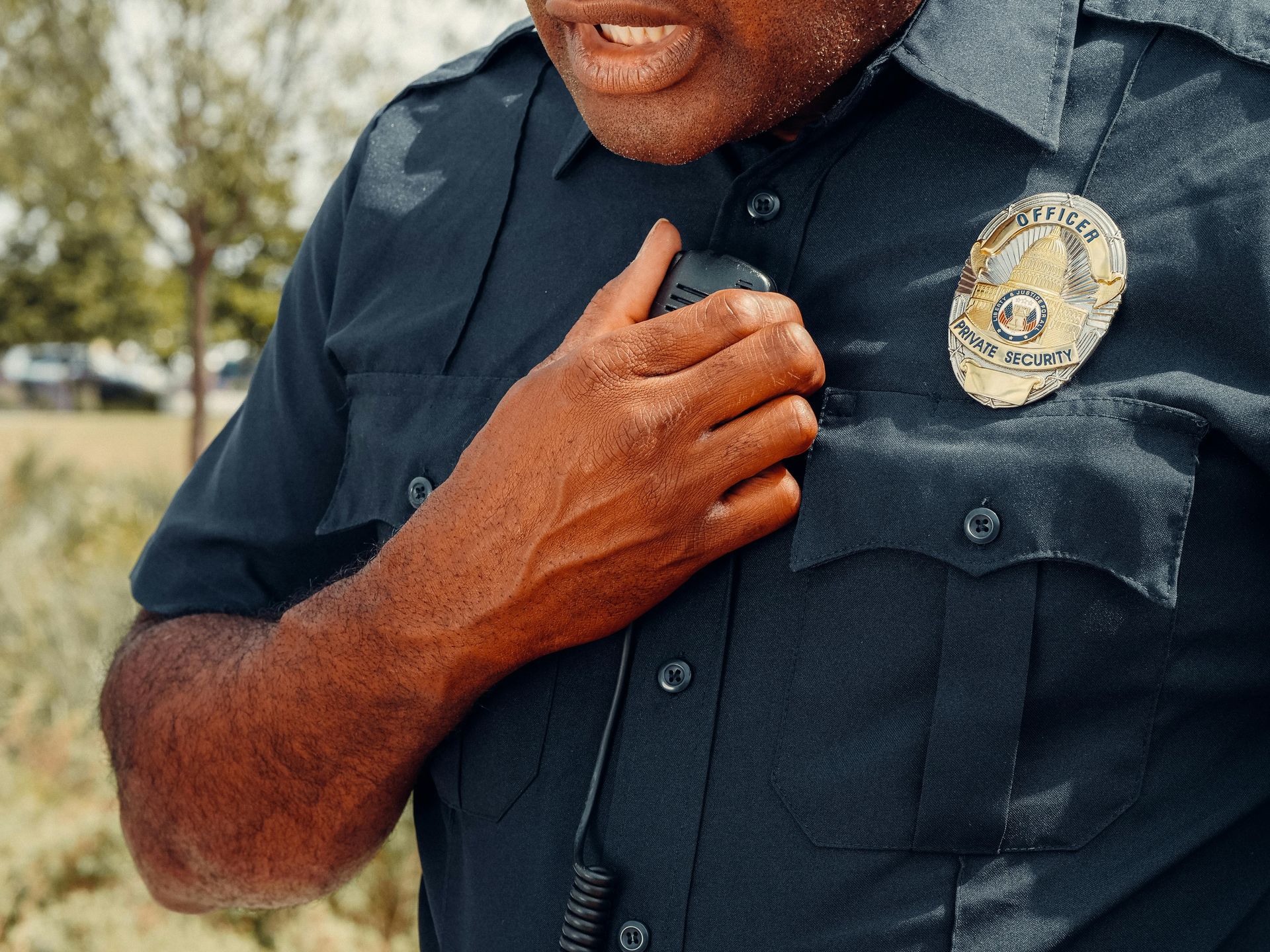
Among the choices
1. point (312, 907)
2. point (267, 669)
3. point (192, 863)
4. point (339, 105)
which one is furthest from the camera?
point (339, 105)

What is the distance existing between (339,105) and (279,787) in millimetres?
7628

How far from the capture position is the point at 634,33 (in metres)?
1.36

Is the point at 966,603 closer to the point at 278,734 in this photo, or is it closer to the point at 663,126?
the point at 663,126

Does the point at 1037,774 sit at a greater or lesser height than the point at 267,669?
greater

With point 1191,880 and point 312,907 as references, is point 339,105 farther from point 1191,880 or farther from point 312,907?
point 1191,880

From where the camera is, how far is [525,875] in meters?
1.45

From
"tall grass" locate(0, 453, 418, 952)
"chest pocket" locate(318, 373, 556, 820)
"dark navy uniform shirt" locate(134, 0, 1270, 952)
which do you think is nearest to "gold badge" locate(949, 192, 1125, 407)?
"dark navy uniform shirt" locate(134, 0, 1270, 952)

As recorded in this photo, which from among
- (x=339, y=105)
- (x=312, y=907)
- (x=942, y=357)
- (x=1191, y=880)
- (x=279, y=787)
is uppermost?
(x=942, y=357)

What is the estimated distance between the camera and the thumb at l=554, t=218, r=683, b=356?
1.37m

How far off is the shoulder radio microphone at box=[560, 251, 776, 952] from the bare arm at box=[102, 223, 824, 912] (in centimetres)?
3

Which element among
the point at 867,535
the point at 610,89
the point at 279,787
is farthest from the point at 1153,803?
the point at 279,787

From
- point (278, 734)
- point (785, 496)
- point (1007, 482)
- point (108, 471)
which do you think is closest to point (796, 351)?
point (785, 496)

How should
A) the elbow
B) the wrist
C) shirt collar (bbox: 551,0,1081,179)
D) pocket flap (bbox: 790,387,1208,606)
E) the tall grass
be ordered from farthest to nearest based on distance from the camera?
the tall grass
the elbow
the wrist
shirt collar (bbox: 551,0,1081,179)
pocket flap (bbox: 790,387,1208,606)

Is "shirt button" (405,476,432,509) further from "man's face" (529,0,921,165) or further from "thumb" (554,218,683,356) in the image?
"man's face" (529,0,921,165)
